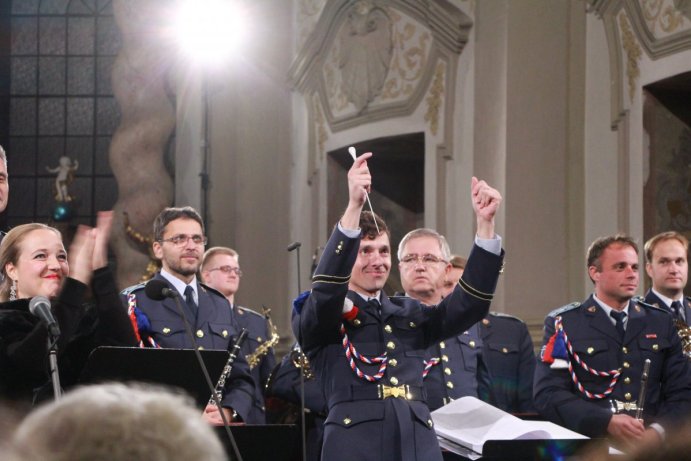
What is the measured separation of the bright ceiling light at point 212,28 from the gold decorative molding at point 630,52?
501cm

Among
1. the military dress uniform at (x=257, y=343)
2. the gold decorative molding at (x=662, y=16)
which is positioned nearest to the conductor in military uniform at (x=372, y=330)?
the military dress uniform at (x=257, y=343)

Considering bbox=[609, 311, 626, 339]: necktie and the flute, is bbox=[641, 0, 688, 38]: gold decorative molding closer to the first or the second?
bbox=[609, 311, 626, 339]: necktie

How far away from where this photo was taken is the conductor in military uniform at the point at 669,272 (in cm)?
602

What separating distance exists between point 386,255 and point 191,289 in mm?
1186

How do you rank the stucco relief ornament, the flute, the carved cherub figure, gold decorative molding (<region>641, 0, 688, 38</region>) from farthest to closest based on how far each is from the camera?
1. the carved cherub figure
2. the stucco relief ornament
3. gold decorative molding (<region>641, 0, 688, 38</region>)
4. the flute

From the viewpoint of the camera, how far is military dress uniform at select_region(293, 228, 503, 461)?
4102 mm

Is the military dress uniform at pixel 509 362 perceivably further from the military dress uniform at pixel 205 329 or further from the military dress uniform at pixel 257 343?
the military dress uniform at pixel 205 329

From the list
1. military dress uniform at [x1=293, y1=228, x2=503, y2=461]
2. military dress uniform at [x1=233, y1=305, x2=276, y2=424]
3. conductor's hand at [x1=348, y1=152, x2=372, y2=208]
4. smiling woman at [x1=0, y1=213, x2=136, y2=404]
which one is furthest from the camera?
military dress uniform at [x1=233, y1=305, x2=276, y2=424]

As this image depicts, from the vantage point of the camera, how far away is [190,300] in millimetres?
5164

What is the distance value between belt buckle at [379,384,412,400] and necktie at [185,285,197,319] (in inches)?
49.3

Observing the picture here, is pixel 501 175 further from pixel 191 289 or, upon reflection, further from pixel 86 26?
pixel 86 26

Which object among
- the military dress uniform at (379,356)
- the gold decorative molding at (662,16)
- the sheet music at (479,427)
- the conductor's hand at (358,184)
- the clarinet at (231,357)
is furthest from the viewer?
the gold decorative molding at (662,16)

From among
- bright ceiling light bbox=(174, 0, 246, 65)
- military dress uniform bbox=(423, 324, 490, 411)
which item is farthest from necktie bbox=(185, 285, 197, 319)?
bright ceiling light bbox=(174, 0, 246, 65)

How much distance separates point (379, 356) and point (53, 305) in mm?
1110
